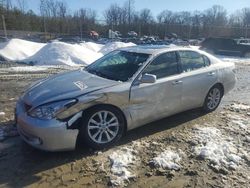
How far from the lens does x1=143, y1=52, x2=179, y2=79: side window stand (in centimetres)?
497

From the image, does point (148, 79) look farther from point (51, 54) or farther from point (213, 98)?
point (51, 54)

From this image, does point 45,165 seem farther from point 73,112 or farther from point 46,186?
point 73,112

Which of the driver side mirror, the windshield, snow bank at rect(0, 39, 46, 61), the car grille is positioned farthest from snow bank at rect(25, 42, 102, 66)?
the car grille

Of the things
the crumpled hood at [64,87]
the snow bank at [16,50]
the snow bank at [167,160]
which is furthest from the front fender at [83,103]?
the snow bank at [16,50]

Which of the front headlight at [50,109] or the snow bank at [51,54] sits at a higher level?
the front headlight at [50,109]

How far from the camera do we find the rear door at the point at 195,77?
5434mm

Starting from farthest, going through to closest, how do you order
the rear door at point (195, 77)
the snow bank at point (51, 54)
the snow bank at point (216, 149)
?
the snow bank at point (51, 54)
the rear door at point (195, 77)
the snow bank at point (216, 149)

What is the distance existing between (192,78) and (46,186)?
329 cm

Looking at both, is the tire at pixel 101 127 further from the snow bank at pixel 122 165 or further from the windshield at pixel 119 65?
the windshield at pixel 119 65

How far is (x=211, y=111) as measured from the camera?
633 centimetres

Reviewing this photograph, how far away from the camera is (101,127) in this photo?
4344 millimetres

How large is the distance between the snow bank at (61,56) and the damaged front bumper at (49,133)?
10974 mm

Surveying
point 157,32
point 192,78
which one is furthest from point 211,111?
point 157,32

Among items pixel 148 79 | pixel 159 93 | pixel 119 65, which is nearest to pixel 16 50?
pixel 119 65
